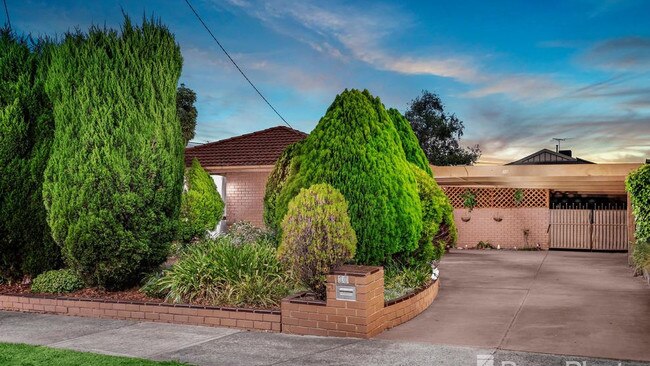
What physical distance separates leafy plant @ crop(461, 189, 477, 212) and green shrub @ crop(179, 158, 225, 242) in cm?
940

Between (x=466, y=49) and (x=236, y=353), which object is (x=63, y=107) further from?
(x=466, y=49)

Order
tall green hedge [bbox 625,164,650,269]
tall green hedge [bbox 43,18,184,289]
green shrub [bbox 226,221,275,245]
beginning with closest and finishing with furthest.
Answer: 1. tall green hedge [bbox 43,18,184,289]
2. green shrub [bbox 226,221,275,245]
3. tall green hedge [bbox 625,164,650,269]

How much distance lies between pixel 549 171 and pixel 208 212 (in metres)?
8.70

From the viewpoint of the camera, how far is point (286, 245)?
7344 mm

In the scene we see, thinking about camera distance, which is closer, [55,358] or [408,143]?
[55,358]

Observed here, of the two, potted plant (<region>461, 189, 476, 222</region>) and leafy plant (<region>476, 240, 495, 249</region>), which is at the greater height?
potted plant (<region>461, 189, 476, 222</region>)

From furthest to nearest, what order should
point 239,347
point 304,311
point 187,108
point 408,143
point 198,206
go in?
point 187,108, point 198,206, point 408,143, point 304,311, point 239,347

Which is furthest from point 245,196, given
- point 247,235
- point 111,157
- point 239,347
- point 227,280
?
point 239,347

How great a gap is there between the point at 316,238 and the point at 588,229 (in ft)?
49.8

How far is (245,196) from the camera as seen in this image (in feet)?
65.7

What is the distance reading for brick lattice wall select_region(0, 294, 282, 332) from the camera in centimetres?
724

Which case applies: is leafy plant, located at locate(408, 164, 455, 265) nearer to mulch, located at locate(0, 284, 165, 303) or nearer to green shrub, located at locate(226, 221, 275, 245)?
green shrub, located at locate(226, 221, 275, 245)

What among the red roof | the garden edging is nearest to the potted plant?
the red roof

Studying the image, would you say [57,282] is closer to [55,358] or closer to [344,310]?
[55,358]
